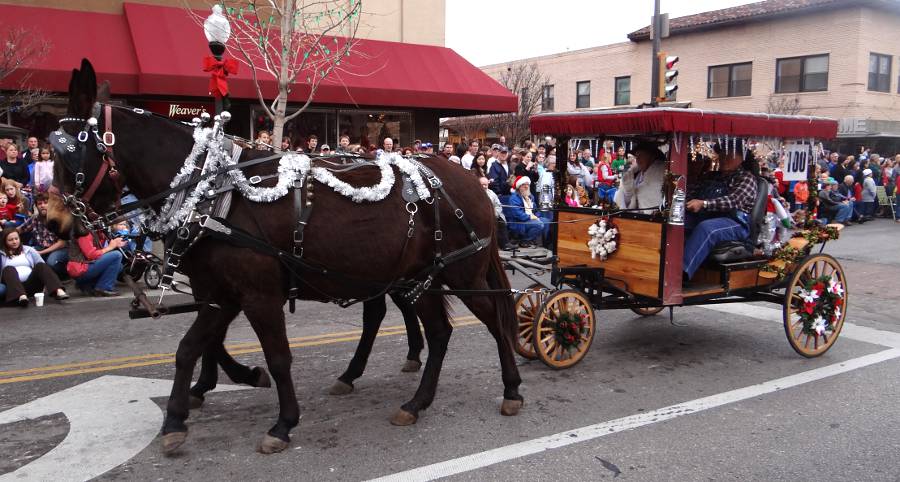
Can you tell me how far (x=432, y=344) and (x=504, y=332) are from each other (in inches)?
21.9

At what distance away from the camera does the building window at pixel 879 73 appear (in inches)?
1135

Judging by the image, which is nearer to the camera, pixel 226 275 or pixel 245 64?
pixel 226 275

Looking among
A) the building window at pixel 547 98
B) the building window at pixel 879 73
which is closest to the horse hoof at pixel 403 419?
the building window at pixel 879 73

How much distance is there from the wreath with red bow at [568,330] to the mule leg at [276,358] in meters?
2.48

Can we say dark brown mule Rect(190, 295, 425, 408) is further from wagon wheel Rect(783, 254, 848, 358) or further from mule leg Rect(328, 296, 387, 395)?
wagon wheel Rect(783, 254, 848, 358)

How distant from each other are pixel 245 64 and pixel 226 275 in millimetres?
12257

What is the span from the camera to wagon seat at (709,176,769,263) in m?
6.67

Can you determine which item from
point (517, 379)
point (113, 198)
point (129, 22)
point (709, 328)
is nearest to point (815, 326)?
point (709, 328)

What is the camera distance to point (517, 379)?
16.8ft

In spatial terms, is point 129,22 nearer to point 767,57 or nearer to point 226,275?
point 226,275

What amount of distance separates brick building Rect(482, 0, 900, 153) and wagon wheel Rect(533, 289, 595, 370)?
26705 millimetres

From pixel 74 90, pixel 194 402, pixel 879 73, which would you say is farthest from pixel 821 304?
pixel 879 73

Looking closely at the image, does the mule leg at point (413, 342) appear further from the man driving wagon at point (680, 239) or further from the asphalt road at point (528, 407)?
the man driving wagon at point (680, 239)

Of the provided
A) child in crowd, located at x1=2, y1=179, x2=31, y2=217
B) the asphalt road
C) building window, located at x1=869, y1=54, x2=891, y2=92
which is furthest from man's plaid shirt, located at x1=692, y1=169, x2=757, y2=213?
building window, located at x1=869, y1=54, x2=891, y2=92
